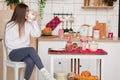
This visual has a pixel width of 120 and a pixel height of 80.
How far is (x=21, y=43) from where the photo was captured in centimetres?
389

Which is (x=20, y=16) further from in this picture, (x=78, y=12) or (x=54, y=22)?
(x=78, y=12)

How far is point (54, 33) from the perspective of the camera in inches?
203

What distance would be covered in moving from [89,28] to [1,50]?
59.2 inches

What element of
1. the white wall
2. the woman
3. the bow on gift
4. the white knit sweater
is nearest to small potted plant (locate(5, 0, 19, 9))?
the white wall

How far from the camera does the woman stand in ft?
12.5

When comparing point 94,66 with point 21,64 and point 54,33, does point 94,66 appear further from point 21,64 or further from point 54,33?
point 21,64

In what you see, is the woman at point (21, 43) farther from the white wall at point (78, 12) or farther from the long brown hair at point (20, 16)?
the white wall at point (78, 12)

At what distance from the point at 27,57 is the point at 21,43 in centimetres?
19

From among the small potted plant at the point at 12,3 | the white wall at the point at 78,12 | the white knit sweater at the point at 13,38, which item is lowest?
the white knit sweater at the point at 13,38

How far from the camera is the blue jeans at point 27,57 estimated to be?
3.82 meters

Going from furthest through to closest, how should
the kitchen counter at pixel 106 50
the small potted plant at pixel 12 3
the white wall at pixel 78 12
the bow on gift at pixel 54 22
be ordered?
the white wall at pixel 78 12 < the bow on gift at pixel 54 22 < the small potted plant at pixel 12 3 < the kitchen counter at pixel 106 50

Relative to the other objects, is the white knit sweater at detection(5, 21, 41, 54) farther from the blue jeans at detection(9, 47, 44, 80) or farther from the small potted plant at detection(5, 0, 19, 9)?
the small potted plant at detection(5, 0, 19, 9)

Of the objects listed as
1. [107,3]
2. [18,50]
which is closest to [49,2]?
[107,3]

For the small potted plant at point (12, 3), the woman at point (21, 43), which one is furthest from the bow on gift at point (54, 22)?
the woman at point (21, 43)
